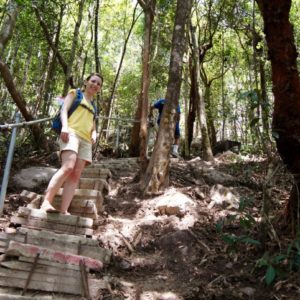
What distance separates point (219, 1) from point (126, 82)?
33.8 ft

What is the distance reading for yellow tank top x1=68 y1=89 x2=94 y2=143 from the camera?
4141 millimetres

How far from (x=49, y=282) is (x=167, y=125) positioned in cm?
335

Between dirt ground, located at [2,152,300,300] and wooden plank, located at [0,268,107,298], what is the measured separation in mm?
155

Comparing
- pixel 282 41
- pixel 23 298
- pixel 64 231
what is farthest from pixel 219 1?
pixel 23 298

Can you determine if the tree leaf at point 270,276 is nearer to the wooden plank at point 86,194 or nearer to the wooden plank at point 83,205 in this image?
the wooden plank at point 83,205

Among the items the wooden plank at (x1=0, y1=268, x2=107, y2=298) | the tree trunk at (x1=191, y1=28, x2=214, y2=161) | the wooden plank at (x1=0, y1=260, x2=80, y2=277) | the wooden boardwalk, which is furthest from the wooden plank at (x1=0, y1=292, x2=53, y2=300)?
the tree trunk at (x1=191, y1=28, x2=214, y2=161)

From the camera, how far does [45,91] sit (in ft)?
34.8

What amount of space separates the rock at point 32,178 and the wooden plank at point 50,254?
269 cm

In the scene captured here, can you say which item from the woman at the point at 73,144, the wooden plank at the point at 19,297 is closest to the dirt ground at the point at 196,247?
the wooden plank at the point at 19,297

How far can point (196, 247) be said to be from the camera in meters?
4.13

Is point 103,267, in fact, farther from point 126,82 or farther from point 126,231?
point 126,82

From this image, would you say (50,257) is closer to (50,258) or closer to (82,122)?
(50,258)

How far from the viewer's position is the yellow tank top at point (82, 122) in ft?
13.6

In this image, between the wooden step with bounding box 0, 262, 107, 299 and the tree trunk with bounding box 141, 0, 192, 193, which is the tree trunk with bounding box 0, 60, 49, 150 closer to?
the tree trunk with bounding box 141, 0, 192, 193
